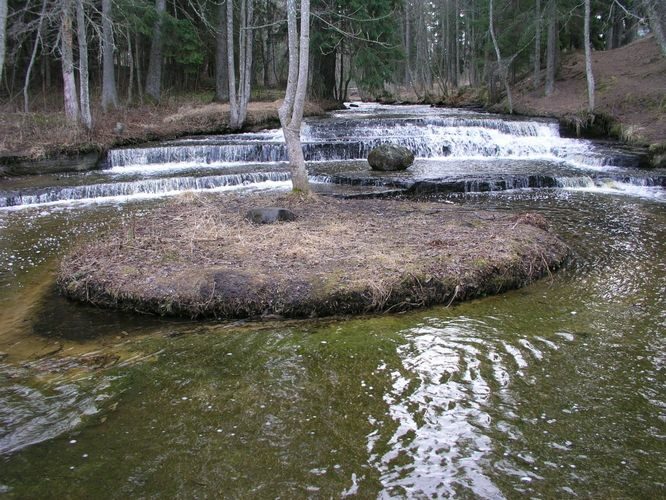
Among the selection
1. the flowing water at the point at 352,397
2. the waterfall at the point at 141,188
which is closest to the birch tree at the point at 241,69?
the waterfall at the point at 141,188

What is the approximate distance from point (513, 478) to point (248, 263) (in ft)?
13.9

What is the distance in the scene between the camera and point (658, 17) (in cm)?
1645

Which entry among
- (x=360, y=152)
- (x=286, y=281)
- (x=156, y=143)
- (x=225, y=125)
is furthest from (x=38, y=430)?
(x=225, y=125)

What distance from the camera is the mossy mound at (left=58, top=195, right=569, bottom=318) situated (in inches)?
244

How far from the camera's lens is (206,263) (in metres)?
6.95

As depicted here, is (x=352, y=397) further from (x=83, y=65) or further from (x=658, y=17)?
(x=658, y=17)

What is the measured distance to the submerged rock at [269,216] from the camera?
29.1 ft

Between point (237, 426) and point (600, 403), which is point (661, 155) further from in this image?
point (237, 426)

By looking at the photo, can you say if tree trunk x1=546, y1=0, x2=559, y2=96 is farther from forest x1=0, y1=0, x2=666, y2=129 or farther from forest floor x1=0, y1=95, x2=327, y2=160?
forest floor x1=0, y1=95, x2=327, y2=160

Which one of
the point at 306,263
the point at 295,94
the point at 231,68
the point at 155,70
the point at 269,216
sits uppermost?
the point at 155,70

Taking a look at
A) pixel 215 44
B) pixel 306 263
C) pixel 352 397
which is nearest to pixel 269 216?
pixel 306 263

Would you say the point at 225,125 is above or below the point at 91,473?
above

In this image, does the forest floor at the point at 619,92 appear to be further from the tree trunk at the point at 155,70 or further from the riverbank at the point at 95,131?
the tree trunk at the point at 155,70

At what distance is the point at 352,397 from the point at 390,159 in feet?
36.5
